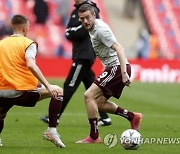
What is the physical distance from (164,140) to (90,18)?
215 centimetres

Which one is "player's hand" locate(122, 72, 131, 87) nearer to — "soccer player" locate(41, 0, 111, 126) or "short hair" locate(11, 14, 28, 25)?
"short hair" locate(11, 14, 28, 25)

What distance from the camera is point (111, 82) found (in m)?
9.96

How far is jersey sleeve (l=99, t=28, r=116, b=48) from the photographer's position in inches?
380

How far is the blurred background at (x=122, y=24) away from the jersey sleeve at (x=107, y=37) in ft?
67.1

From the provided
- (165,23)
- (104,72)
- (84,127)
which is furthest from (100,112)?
(165,23)

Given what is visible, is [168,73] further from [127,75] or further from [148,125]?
[127,75]

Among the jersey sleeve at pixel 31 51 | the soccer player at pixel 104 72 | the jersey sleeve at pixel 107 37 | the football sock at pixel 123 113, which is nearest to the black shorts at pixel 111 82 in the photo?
the soccer player at pixel 104 72

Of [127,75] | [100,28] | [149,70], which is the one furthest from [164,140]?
[149,70]

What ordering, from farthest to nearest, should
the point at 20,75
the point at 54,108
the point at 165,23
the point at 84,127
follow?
Answer: the point at 165,23
the point at 84,127
the point at 54,108
the point at 20,75

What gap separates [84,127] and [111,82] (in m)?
2.32

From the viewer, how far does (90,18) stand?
9.65m

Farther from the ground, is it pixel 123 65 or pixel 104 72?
pixel 123 65

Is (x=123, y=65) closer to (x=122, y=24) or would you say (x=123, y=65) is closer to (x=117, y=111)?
(x=117, y=111)

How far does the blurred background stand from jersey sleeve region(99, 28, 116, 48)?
20.5m
